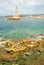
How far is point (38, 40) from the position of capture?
501 cm

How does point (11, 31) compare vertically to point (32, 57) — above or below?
above

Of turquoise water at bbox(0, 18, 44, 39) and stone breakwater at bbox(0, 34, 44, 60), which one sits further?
turquoise water at bbox(0, 18, 44, 39)

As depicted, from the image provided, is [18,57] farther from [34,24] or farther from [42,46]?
[34,24]

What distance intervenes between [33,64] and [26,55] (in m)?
0.33

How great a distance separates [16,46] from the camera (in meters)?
4.68

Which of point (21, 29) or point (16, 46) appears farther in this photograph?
point (21, 29)

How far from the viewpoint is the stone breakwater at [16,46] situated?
441cm

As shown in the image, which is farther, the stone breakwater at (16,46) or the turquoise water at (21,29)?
the turquoise water at (21,29)

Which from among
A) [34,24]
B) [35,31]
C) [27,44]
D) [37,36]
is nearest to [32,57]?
[27,44]

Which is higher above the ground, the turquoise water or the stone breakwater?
the turquoise water

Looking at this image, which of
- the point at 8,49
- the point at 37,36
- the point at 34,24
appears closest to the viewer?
the point at 8,49

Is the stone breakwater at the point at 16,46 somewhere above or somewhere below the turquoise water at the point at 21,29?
below

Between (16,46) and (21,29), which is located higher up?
(21,29)

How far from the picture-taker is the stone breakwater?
4.41 meters
